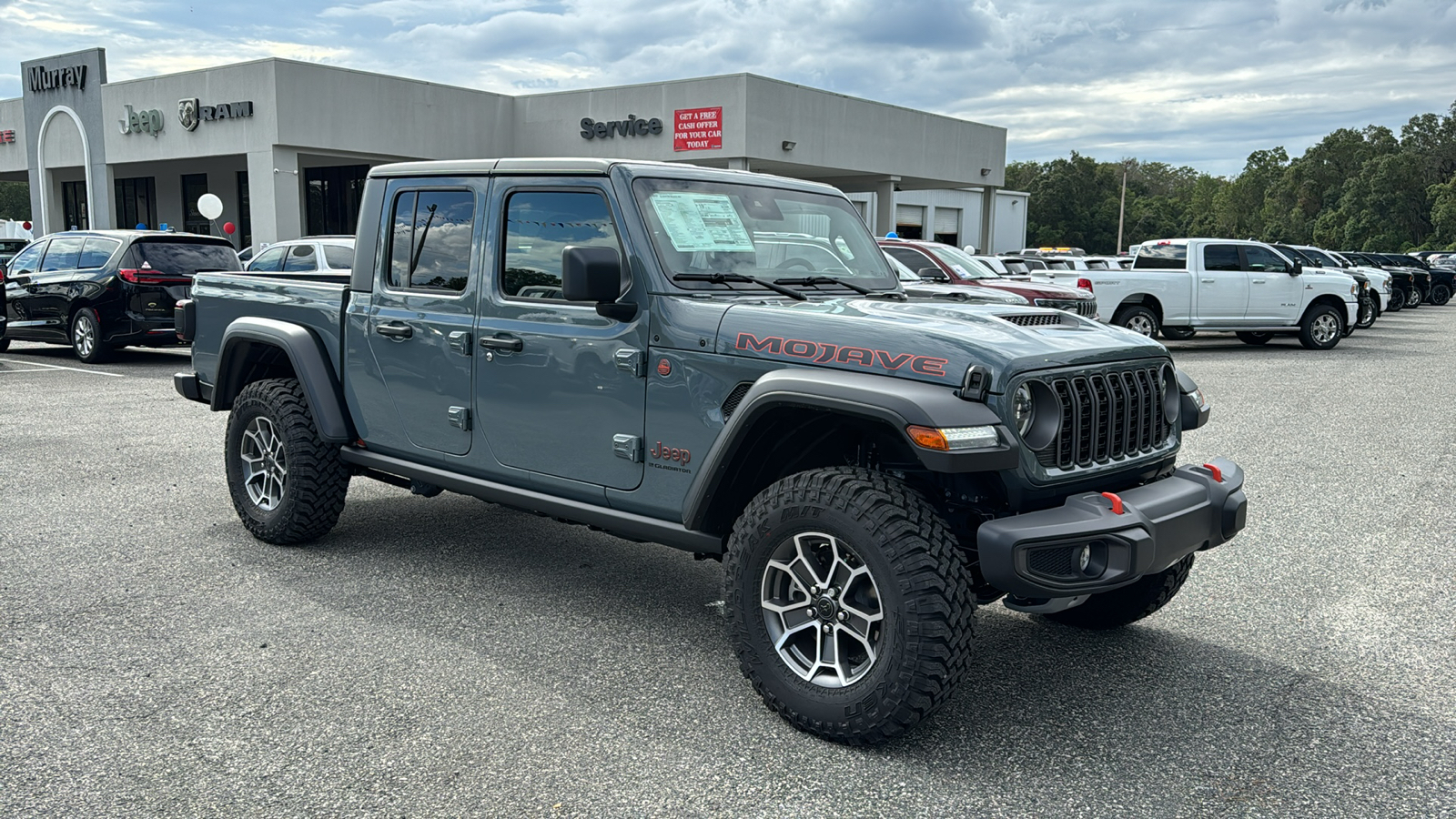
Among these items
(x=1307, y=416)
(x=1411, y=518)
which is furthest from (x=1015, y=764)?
(x=1307, y=416)

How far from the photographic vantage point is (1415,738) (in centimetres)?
373

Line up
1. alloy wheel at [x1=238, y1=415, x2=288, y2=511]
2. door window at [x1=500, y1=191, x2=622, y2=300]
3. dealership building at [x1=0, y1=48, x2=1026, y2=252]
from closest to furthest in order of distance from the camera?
door window at [x1=500, y1=191, x2=622, y2=300] < alloy wheel at [x1=238, y1=415, x2=288, y2=511] < dealership building at [x1=0, y1=48, x2=1026, y2=252]

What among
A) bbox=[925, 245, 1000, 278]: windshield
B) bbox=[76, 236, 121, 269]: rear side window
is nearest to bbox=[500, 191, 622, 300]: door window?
bbox=[925, 245, 1000, 278]: windshield

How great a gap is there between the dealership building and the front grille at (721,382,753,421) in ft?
88.5

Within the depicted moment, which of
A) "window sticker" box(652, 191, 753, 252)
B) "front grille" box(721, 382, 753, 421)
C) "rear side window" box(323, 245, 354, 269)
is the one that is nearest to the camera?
"front grille" box(721, 382, 753, 421)

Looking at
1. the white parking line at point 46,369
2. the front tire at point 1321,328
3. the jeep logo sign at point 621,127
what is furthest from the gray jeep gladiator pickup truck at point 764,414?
the jeep logo sign at point 621,127

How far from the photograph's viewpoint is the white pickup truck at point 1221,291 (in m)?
18.3

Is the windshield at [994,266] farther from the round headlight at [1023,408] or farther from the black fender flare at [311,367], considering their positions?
the round headlight at [1023,408]

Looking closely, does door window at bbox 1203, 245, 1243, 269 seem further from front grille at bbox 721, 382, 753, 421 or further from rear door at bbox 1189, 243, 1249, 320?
front grille at bbox 721, 382, 753, 421

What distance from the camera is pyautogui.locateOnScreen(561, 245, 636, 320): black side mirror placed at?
395 cm

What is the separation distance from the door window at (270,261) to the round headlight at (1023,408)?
13376 mm

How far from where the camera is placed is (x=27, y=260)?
52.1ft

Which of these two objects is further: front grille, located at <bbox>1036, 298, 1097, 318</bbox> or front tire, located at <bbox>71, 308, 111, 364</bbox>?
front tire, located at <bbox>71, 308, 111, 364</bbox>

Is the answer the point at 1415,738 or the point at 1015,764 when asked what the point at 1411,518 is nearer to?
the point at 1415,738
